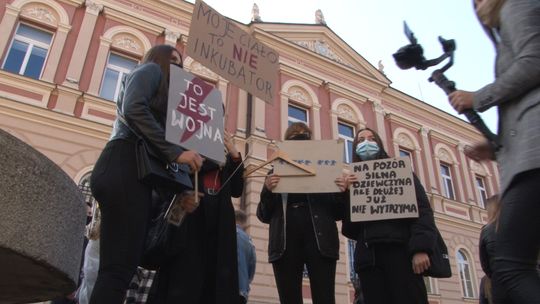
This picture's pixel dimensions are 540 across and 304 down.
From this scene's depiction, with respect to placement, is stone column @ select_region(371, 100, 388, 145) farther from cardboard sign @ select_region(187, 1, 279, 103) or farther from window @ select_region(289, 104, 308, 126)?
cardboard sign @ select_region(187, 1, 279, 103)

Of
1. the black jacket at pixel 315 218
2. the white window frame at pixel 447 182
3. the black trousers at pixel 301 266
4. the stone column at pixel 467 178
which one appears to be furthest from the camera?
the stone column at pixel 467 178

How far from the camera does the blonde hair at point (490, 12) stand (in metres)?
1.94

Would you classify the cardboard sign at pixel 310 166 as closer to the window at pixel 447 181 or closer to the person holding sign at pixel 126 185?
the person holding sign at pixel 126 185

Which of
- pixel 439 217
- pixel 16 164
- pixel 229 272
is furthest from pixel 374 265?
pixel 439 217

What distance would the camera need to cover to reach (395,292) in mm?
2887

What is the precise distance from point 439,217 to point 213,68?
14158mm

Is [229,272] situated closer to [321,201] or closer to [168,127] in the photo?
[168,127]

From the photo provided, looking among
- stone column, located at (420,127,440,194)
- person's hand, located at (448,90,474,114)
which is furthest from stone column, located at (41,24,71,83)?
stone column, located at (420,127,440,194)

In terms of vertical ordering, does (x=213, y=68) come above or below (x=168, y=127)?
above

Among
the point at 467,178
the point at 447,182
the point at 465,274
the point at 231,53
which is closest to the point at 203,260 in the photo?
the point at 231,53

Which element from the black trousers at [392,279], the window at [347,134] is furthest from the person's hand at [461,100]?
the window at [347,134]

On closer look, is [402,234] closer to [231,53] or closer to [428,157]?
[231,53]

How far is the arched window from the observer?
15445mm

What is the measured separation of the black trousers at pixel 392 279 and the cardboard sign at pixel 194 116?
139cm
